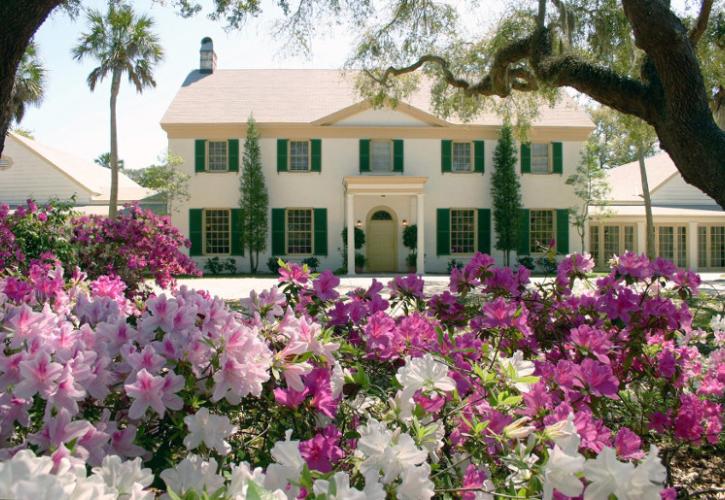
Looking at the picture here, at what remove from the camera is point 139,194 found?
88.7 ft

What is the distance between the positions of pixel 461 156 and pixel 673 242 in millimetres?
9559

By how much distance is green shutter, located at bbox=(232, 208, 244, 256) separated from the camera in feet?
67.6

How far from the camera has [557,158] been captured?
71.1 feet

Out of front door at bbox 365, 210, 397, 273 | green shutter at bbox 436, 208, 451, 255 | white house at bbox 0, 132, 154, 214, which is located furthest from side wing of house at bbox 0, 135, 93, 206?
green shutter at bbox 436, 208, 451, 255

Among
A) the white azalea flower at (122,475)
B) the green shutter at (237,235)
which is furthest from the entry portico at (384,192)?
the white azalea flower at (122,475)

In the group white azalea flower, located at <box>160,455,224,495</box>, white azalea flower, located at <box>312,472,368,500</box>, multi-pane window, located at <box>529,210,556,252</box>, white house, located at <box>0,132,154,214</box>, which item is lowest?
white azalea flower, located at <box>160,455,224,495</box>

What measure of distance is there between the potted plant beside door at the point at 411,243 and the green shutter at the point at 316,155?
12.3 ft

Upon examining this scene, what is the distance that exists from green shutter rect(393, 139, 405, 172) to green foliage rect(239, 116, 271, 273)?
15.2 ft

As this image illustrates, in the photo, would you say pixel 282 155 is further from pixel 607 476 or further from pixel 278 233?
pixel 607 476

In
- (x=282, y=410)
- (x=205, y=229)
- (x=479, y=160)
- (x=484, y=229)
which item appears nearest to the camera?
(x=282, y=410)

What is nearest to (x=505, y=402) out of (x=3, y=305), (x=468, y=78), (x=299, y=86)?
(x=3, y=305)

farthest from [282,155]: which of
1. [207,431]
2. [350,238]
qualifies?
[207,431]

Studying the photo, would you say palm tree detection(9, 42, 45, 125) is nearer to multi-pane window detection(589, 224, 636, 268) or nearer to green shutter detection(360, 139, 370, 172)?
green shutter detection(360, 139, 370, 172)

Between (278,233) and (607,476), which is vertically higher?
(278,233)
